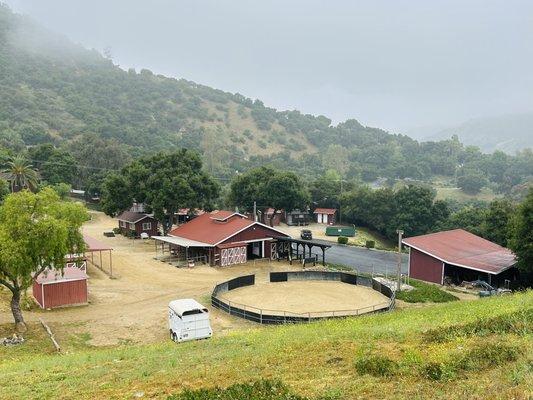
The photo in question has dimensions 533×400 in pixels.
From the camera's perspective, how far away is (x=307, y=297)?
3128cm

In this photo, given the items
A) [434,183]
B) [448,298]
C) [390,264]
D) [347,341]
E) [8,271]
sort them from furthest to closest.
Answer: [434,183] → [390,264] → [448,298] → [8,271] → [347,341]

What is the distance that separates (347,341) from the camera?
14.0m

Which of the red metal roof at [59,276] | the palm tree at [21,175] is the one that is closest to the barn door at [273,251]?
the red metal roof at [59,276]

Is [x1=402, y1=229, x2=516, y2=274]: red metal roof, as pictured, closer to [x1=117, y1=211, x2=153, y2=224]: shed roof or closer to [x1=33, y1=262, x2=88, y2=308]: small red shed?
[x1=33, y1=262, x2=88, y2=308]: small red shed

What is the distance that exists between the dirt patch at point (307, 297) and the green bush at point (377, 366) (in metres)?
16.5

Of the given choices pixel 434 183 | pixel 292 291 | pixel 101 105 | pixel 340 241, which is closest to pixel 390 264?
pixel 340 241

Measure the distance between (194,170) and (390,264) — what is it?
24459 mm

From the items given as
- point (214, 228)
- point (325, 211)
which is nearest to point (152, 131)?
point (325, 211)

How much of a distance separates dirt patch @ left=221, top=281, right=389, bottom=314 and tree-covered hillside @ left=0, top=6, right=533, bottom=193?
2303 inches

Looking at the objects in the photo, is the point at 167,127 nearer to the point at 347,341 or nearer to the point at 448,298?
the point at 448,298

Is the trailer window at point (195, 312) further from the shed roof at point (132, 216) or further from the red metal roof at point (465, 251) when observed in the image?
the shed roof at point (132, 216)

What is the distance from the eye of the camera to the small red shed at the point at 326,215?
7806 centimetres

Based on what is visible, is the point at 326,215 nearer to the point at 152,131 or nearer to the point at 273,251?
the point at 273,251

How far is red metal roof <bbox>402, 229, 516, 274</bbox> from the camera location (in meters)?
36.2
